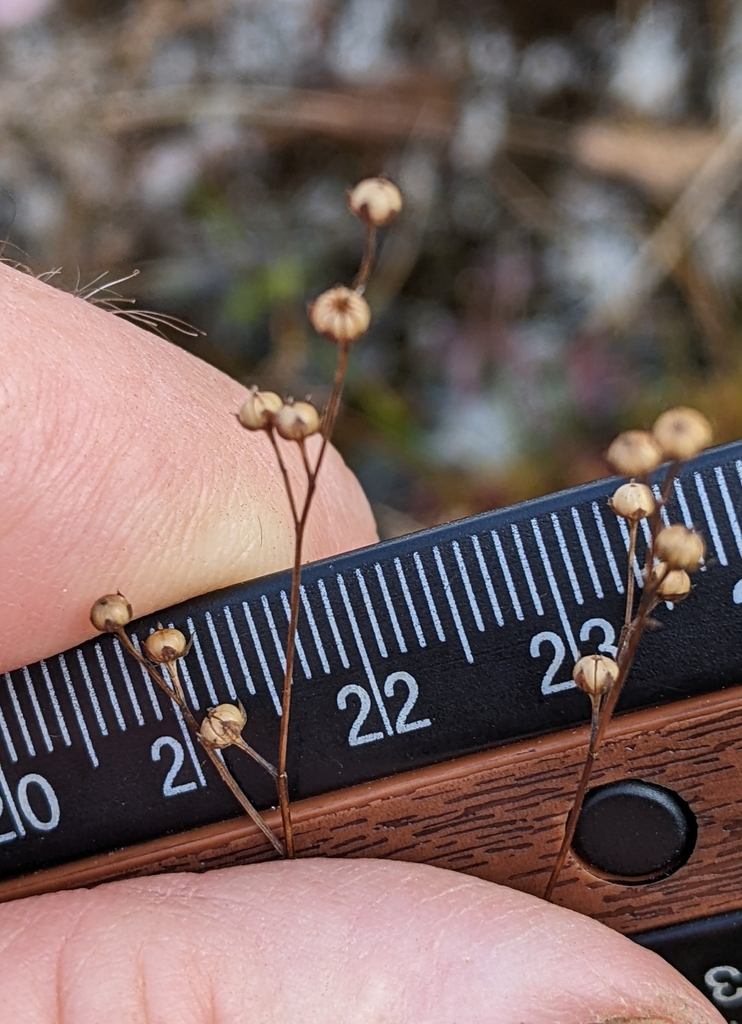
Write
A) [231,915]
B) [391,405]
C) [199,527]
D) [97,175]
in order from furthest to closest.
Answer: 1. [97,175]
2. [391,405]
3. [199,527]
4. [231,915]

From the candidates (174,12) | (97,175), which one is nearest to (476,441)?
(97,175)

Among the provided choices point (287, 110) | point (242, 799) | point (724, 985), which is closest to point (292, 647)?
point (242, 799)

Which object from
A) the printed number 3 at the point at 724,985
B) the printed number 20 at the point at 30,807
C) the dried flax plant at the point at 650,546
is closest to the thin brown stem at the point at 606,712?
the dried flax plant at the point at 650,546

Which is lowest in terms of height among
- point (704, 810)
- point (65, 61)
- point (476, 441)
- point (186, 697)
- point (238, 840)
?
point (704, 810)

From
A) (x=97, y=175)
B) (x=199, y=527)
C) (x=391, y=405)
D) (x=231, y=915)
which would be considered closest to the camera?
(x=231, y=915)

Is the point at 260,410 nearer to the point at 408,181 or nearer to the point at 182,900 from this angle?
the point at 182,900

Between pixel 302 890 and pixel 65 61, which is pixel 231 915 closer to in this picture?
pixel 302 890

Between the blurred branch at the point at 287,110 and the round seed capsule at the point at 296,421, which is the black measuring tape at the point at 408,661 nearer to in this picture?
the round seed capsule at the point at 296,421

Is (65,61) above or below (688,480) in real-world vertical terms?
above
